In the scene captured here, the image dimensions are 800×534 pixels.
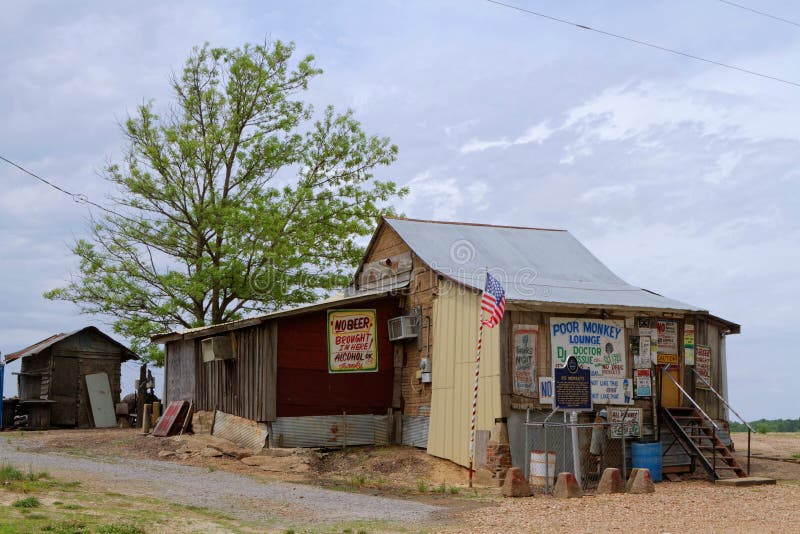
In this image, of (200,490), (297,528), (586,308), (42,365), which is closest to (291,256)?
(42,365)

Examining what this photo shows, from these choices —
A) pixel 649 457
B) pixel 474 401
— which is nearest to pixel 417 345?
pixel 474 401

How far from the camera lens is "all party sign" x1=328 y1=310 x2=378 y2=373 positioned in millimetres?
21500

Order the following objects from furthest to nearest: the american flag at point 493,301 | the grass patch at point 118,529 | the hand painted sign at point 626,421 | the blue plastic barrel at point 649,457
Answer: the hand painted sign at point 626,421 < the blue plastic barrel at point 649,457 < the american flag at point 493,301 < the grass patch at point 118,529

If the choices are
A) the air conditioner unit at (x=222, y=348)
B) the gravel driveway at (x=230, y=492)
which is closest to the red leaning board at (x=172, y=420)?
the air conditioner unit at (x=222, y=348)

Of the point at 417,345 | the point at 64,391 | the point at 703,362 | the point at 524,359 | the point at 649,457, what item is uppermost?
the point at 417,345

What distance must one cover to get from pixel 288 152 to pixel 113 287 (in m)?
7.83

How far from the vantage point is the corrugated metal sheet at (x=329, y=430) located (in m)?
20.6

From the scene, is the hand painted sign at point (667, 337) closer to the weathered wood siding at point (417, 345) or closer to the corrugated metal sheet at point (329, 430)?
the weathered wood siding at point (417, 345)

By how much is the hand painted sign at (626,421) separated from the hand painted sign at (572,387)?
724mm

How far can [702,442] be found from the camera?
20156 mm

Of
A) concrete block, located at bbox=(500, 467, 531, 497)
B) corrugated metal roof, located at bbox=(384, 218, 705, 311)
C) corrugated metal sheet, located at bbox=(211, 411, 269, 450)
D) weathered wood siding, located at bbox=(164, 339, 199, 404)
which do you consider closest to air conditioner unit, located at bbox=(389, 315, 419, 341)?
corrugated metal roof, located at bbox=(384, 218, 705, 311)

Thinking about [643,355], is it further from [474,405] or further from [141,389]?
[141,389]

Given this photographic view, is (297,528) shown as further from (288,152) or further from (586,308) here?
(288,152)

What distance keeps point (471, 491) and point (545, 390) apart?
2.91 metres
